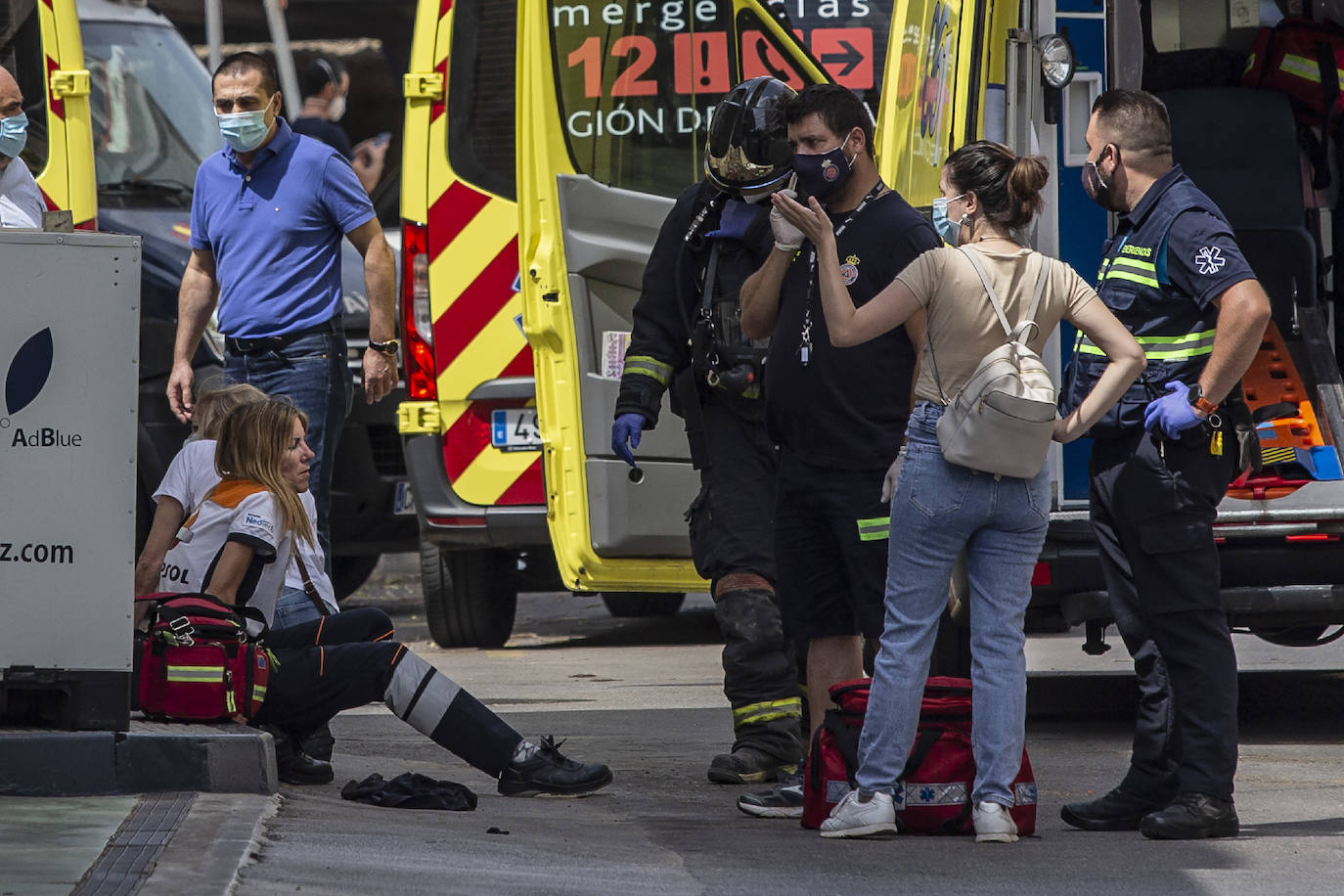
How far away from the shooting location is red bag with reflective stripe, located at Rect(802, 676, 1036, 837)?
5344mm

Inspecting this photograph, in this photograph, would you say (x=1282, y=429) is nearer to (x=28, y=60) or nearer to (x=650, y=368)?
(x=650, y=368)

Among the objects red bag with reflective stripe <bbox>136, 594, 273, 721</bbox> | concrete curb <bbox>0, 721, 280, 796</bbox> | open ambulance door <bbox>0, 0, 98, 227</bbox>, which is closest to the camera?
concrete curb <bbox>0, 721, 280, 796</bbox>

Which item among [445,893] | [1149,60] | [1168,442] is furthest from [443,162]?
[445,893]

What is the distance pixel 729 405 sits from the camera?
20.4 feet

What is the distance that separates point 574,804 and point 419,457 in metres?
3.35

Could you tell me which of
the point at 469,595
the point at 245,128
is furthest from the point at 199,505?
the point at 469,595

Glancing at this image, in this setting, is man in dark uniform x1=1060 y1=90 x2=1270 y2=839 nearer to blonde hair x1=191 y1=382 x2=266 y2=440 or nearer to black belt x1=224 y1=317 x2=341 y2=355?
blonde hair x1=191 y1=382 x2=266 y2=440

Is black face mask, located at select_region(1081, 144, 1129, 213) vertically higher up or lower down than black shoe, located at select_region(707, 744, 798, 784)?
higher up

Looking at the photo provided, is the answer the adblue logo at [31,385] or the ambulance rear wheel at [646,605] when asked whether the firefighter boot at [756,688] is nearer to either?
the adblue logo at [31,385]

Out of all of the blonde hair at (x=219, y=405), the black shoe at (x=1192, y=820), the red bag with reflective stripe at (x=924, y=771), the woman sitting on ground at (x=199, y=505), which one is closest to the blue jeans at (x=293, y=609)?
the woman sitting on ground at (x=199, y=505)

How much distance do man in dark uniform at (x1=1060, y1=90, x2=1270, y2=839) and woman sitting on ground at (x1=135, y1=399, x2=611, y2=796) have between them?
137 centimetres

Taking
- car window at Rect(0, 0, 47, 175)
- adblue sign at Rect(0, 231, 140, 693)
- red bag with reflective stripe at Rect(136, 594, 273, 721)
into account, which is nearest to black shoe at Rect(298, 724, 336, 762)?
red bag with reflective stripe at Rect(136, 594, 273, 721)

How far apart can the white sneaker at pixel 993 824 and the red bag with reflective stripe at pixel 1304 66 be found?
4.08 m

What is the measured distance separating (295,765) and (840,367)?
168 centimetres
